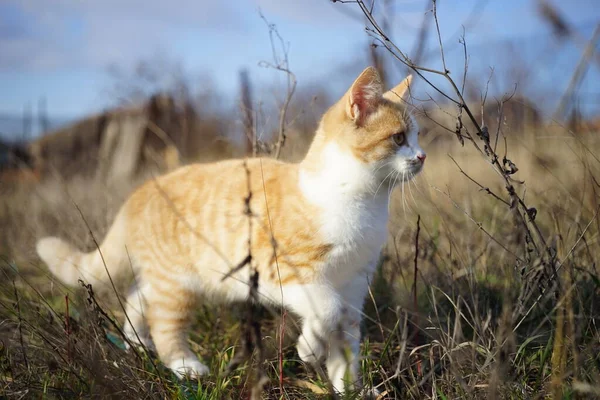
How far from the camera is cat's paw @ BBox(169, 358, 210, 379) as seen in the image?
6.44 feet

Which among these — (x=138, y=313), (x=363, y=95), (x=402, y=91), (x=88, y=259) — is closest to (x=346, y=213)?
(x=363, y=95)

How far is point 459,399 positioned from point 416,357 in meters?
0.30

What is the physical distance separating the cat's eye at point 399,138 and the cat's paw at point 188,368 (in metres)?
1.26

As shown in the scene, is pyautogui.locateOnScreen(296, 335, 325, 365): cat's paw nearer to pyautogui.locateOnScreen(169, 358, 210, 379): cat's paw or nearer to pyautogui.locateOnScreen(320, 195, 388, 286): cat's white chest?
pyautogui.locateOnScreen(320, 195, 388, 286): cat's white chest

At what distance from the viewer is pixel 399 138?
2.06 metres

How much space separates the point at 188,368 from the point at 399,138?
1.32 metres

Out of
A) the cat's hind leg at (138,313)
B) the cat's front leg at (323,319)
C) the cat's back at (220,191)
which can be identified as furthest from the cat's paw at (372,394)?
the cat's hind leg at (138,313)

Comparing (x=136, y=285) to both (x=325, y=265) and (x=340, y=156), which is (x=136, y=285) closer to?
(x=325, y=265)

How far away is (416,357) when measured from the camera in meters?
1.81

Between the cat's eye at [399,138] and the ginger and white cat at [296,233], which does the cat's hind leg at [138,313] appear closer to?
the ginger and white cat at [296,233]

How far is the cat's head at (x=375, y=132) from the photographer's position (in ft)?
6.53

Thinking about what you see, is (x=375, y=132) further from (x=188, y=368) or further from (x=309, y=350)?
(x=188, y=368)

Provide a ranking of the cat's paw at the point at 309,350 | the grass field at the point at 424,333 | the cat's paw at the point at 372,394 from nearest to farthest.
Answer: the grass field at the point at 424,333 < the cat's paw at the point at 372,394 < the cat's paw at the point at 309,350

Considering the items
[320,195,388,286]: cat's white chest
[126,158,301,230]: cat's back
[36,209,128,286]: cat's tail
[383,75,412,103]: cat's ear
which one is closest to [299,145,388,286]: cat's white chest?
[320,195,388,286]: cat's white chest
